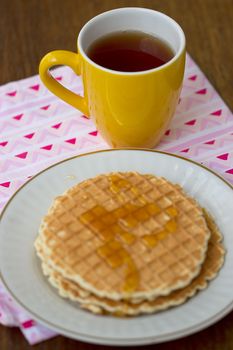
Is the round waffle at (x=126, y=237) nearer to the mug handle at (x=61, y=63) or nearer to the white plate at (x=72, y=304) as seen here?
the white plate at (x=72, y=304)

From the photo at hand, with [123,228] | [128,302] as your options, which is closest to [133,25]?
[123,228]

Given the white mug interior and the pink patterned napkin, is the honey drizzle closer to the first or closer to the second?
the pink patterned napkin

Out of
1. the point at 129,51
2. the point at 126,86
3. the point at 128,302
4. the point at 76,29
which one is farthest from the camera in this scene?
the point at 76,29

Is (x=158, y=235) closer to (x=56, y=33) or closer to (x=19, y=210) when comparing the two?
(x=19, y=210)

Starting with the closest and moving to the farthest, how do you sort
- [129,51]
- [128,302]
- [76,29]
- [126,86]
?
[128,302] < [126,86] < [129,51] < [76,29]

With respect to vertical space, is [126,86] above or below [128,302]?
above

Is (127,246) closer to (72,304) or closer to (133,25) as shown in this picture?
(72,304)

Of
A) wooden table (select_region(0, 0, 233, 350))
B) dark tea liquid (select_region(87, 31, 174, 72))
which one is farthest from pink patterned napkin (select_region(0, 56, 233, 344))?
dark tea liquid (select_region(87, 31, 174, 72))

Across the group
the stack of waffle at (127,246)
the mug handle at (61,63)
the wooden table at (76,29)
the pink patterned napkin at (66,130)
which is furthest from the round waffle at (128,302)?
the wooden table at (76,29)
